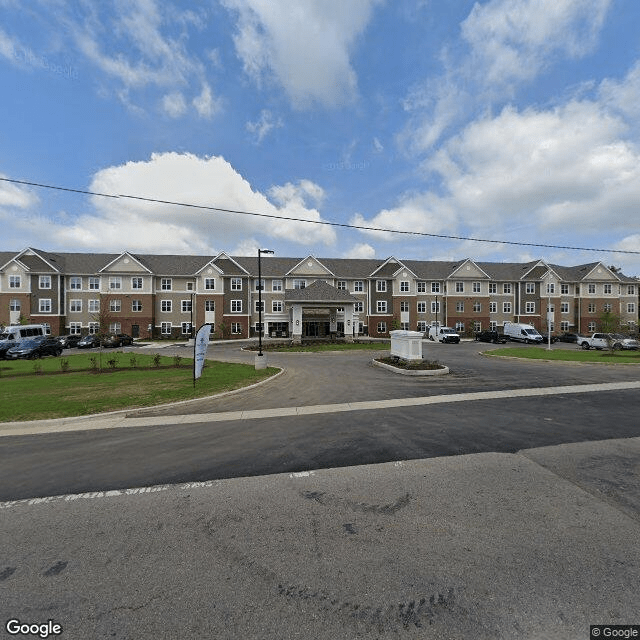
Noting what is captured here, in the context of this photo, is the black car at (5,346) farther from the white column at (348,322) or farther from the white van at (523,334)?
the white van at (523,334)

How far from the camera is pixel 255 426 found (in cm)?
823

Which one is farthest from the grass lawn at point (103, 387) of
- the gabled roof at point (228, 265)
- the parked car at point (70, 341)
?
the gabled roof at point (228, 265)

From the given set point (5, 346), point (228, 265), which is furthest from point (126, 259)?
point (5, 346)

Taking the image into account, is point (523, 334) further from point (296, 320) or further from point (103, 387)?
point (103, 387)

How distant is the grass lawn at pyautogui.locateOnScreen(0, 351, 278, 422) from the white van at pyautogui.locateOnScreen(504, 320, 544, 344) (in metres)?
37.7

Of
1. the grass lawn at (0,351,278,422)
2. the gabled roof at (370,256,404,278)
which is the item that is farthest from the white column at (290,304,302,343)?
the grass lawn at (0,351,278,422)

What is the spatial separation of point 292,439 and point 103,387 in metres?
10.4

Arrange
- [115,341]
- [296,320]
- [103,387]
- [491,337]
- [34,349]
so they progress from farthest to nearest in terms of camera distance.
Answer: [491,337], [296,320], [115,341], [34,349], [103,387]

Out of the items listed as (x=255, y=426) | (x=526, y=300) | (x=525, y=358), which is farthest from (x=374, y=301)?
(x=255, y=426)

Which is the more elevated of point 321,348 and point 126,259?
point 126,259

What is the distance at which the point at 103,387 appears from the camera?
44.2ft

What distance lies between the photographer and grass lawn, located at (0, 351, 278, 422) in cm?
1001

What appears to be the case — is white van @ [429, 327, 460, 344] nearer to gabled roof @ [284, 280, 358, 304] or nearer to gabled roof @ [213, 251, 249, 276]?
gabled roof @ [284, 280, 358, 304]

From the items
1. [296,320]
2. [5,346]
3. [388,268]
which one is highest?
[388,268]
